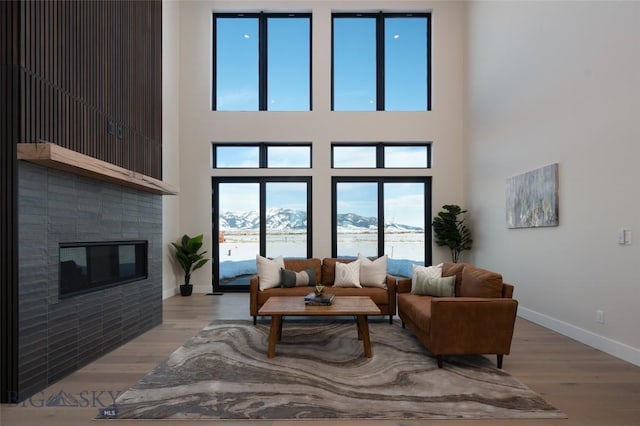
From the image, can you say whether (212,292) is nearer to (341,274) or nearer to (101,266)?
(341,274)

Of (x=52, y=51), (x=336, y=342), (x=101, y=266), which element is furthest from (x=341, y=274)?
(x=52, y=51)

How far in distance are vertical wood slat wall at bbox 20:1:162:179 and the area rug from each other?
2.08 metres

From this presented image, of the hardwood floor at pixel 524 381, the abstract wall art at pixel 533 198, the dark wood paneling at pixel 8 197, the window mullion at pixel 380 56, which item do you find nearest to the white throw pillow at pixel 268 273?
A: the hardwood floor at pixel 524 381

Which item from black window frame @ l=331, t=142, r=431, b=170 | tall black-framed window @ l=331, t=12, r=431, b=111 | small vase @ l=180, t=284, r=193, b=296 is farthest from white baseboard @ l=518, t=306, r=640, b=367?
small vase @ l=180, t=284, r=193, b=296

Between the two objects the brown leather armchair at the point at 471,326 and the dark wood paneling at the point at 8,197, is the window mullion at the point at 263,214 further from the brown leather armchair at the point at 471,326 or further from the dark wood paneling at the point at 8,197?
the dark wood paneling at the point at 8,197

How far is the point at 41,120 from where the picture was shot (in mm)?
2844

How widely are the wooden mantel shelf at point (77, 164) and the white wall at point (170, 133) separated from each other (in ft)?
8.79

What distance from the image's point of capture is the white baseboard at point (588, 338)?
342cm

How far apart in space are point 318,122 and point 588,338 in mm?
5444

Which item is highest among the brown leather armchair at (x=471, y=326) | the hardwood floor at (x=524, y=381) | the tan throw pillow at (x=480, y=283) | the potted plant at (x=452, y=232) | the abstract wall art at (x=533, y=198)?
the abstract wall art at (x=533, y=198)

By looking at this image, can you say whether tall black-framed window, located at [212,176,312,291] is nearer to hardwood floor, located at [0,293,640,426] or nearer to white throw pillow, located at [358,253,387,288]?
white throw pillow, located at [358,253,387,288]

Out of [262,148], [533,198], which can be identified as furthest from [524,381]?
[262,148]

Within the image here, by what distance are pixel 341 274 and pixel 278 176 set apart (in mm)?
2913

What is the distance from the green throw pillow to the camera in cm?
433
